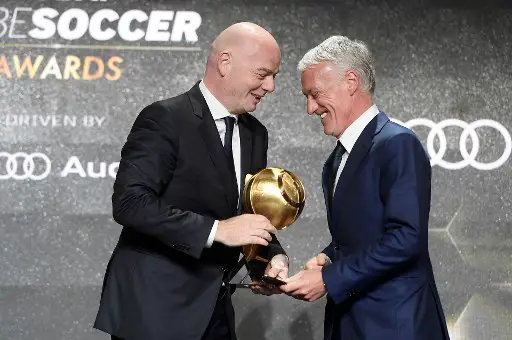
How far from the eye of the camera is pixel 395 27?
4066 mm

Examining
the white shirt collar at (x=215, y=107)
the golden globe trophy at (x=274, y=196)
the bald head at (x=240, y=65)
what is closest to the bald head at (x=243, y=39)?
the bald head at (x=240, y=65)

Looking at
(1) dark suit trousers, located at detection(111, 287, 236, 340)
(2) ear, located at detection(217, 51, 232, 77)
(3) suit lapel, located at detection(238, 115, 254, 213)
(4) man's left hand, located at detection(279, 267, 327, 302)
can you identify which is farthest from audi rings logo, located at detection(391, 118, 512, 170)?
(4) man's left hand, located at detection(279, 267, 327, 302)

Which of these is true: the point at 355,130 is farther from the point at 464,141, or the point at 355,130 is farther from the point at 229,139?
the point at 464,141

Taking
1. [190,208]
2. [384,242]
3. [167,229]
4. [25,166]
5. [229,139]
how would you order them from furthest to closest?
1. [25,166]
2. [229,139]
3. [190,208]
4. [167,229]
5. [384,242]

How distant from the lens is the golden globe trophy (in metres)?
2.41

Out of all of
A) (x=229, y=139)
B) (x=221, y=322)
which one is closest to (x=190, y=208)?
(x=229, y=139)

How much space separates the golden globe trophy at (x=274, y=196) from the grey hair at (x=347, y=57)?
332mm

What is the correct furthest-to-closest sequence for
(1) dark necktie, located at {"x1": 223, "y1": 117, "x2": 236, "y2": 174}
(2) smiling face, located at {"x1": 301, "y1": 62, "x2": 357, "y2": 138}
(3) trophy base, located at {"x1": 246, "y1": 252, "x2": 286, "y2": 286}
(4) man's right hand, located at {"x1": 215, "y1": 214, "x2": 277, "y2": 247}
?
(3) trophy base, located at {"x1": 246, "y1": 252, "x2": 286, "y2": 286} < (1) dark necktie, located at {"x1": 223, "y1": 117, "x2": 236, "y2": 174} < (2) smiling face, located at {"x1": 301, "y1": 62, "x2": 357, "y2": 138} < (4) man's right hand, located at {"x1": 215, "y1": 214, "x2": 277, "y2": 247}

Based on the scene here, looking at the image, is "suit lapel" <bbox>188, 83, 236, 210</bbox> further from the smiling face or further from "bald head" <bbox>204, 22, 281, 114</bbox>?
the smiling face

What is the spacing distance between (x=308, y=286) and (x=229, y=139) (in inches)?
19.9

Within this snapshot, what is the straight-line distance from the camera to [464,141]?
4.08 meters

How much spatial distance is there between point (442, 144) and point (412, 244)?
6.53ft

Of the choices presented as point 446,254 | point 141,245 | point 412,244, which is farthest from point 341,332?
point 446,254

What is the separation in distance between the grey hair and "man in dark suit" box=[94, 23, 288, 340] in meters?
0.22
